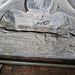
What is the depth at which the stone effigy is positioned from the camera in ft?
8.25

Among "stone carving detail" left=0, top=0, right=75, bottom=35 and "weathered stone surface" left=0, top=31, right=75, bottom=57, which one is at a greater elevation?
"stone carving detail" left=0, top=0, right=75, bottom=35

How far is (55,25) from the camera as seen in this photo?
252 centimetres

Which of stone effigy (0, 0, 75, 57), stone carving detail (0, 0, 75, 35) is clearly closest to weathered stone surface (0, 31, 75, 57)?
stone effigy (0, 0, 75, 57)

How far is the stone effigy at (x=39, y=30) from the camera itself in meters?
2.51

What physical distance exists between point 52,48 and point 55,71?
638mm

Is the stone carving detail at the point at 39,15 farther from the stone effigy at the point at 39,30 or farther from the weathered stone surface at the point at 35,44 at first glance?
the weathered stone surface at the point at 35,44

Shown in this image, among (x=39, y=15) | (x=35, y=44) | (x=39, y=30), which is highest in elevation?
(x=39, y=15)

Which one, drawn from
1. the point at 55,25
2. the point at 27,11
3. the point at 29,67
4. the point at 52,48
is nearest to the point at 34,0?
the point at 27,11

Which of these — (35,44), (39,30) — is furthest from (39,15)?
(35,44)

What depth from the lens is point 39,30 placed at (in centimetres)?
252

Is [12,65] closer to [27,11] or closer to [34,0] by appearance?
[27,11]

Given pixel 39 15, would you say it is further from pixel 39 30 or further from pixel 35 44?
pixel 35 44

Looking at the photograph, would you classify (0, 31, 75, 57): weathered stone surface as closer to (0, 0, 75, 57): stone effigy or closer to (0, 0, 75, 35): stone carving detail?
(0, 0, 75, 57): stone effigy

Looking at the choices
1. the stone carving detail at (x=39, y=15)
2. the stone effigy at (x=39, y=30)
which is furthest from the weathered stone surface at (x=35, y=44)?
the stone carving detail at (x=39, y=15)
